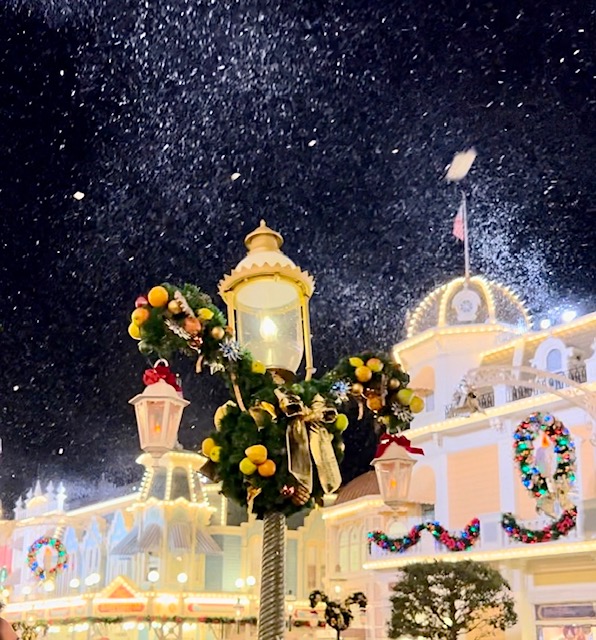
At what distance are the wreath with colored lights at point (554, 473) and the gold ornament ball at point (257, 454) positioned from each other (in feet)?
40.9

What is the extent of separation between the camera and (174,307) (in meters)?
7.20

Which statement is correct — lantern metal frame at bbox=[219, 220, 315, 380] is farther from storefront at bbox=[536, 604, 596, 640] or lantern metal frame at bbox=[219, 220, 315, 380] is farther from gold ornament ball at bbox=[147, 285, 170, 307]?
storefront at bbox=[536, 604, 596, 640]

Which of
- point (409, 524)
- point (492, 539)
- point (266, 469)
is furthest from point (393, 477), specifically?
point (409, 524)

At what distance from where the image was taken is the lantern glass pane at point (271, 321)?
26.2ft

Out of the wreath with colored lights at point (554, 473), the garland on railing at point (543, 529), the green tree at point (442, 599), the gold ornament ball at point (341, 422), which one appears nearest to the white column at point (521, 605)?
the garland on railing at point (543, 529)

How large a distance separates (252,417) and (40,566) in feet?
118

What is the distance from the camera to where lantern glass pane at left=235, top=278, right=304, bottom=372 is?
26.2 ft

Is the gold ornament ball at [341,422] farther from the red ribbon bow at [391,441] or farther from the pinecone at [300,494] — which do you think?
the red ribbon bow at [391,441]

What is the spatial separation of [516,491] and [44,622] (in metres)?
22.2

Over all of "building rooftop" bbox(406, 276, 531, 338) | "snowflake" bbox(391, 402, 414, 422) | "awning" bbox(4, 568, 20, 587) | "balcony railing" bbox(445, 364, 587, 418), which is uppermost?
"building rooftop" bbox(406, 276, 531, 338)

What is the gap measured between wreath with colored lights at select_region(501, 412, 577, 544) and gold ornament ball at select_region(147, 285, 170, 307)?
12.8 metres

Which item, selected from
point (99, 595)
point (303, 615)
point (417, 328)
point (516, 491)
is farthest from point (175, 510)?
point (516, 491)

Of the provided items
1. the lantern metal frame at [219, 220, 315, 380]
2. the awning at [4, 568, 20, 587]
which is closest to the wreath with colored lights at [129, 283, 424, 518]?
the lantern metal frame at [219, 220, 315, 380]

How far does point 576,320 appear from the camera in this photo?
20.8m
